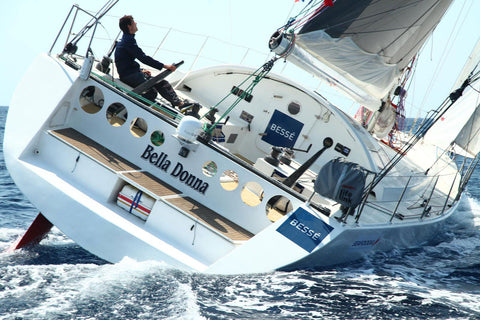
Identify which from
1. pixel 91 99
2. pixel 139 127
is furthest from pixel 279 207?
pixel 91 99

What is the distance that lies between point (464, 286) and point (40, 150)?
17.8 feet

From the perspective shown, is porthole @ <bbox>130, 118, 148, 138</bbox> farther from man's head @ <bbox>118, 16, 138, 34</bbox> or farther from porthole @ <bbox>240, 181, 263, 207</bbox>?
porthole @ <bbox>240, 181, 263, 207</bbox>

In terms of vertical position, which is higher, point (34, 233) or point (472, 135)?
point (472, 135)

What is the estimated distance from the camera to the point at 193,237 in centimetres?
522

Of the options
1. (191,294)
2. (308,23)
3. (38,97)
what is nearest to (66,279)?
(191,294)

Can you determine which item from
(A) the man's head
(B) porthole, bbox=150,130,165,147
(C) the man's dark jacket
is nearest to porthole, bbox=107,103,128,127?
(C) the man's dark jacket

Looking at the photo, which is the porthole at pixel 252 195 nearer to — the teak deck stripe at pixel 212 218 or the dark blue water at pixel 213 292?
the teak deck stripe at pixel 212 218

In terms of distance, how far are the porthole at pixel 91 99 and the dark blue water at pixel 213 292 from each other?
→ 1.84m

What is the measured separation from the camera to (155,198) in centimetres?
536

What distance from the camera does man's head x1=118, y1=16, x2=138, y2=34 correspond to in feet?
20.8

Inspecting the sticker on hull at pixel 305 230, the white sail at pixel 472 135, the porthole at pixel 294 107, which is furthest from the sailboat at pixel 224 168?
the white sail at pixel 472 135

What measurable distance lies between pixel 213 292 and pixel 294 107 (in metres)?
4.20

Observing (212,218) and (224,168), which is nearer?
(212,218)

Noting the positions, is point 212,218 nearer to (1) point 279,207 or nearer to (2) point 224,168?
(2) point 224,168
